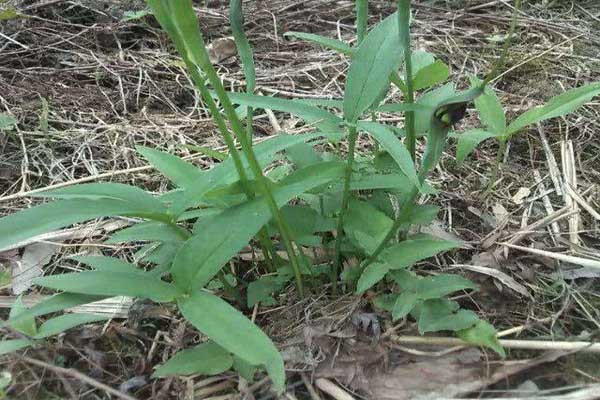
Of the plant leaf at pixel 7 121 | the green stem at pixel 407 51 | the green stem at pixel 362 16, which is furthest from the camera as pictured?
the plant leaf at pixel 7 121

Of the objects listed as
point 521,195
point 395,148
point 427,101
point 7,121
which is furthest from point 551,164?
point 7,121

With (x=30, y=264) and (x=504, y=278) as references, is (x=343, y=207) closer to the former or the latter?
A: (x=504, y=278)

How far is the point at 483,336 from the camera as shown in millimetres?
774

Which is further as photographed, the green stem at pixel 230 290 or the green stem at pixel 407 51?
the green stem at pixel 230 290

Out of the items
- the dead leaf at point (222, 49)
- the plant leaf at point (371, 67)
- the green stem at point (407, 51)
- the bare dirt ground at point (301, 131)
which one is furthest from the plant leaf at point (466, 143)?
the dead leaf at point (222, 49)

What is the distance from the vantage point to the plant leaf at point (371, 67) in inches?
30.7

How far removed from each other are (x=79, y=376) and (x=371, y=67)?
1.80 feet

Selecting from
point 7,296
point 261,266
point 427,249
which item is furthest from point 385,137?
point 7,296

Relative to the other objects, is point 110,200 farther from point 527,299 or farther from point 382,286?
point 527,299

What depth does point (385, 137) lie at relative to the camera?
71 centimetres

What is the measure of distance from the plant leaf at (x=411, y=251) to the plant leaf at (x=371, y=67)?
192 millimetres

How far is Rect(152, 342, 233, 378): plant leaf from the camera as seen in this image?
28.8 inches

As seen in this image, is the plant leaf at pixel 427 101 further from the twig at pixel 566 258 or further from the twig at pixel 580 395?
the twig at pixel 580 395

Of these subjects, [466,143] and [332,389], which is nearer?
[332,389]
